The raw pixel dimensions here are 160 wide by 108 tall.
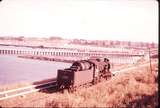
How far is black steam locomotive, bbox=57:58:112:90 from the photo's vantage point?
44.6 ft

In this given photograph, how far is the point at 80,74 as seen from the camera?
45.5ft

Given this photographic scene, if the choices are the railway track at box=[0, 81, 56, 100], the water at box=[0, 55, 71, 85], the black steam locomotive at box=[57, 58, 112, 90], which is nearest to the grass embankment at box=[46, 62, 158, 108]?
the black steam locomotive at box=[57, 58, 112, 90]

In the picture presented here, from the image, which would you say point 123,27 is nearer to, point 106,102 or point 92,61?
point 92,61

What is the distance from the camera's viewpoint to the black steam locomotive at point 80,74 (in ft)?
44.6

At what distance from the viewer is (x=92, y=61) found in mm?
15930

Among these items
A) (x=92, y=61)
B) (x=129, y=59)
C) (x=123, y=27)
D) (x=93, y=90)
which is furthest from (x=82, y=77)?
(x=129, y=59)

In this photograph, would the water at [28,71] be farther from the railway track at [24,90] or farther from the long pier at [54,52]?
the railway track at [24,90]

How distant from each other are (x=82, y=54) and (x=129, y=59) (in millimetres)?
5983

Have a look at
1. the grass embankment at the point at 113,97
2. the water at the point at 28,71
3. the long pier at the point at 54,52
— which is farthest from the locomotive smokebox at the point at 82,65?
the water at the point at 28,71

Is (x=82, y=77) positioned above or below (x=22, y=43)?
below

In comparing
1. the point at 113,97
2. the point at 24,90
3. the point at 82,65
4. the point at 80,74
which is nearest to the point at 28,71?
the point at 24,90

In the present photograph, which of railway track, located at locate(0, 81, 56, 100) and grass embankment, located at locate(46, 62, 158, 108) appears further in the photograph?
railway track, located at locate(0, 81, 56, 100)

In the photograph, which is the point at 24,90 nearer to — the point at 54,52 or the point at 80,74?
the point at 80,74

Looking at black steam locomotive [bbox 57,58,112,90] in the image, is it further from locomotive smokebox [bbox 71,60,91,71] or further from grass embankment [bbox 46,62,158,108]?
grass embankment [bbox 46,62,158,108]
